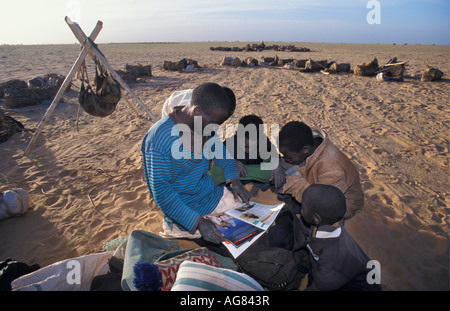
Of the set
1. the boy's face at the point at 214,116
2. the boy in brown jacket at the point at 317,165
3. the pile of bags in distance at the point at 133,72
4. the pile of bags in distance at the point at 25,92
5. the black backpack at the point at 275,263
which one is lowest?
the black backpack at the point at 275,263

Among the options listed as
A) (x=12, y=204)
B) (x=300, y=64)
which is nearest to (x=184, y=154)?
(x=12, y=204)

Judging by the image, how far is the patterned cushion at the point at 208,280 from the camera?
1387 millimetres

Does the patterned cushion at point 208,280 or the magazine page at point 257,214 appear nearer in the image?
the patterned cushion at point 208,280

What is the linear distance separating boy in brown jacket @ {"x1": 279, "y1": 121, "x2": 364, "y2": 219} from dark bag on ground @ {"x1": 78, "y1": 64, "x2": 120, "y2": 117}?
3209 millimetres

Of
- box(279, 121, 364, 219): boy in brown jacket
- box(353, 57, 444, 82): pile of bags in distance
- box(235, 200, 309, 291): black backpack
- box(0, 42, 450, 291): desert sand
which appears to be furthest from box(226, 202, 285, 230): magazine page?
box(353, 57, 444, 82): pile of bags in distance

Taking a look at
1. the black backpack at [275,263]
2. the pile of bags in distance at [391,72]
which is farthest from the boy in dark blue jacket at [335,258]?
the pile of bags in distance at [391,72]

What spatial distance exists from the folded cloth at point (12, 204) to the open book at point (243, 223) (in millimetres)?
2802

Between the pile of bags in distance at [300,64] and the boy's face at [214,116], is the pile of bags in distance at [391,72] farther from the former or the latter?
the boy's face at [214,116]

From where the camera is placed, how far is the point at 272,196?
3.64 metres

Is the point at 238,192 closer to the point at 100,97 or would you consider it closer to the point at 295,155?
the point at 295,155

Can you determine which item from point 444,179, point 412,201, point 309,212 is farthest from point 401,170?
point 309,212

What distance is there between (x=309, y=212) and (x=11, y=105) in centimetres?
1026

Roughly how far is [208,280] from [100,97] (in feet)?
13.0

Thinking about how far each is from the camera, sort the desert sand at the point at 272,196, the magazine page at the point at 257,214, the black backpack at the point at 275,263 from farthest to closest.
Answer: the desert sand at the point at 272,196 < the magazine page at the point at 257,214 < the black backpack at the point at 275,263
